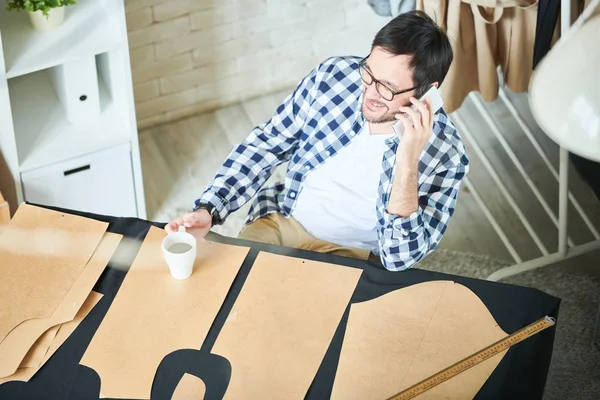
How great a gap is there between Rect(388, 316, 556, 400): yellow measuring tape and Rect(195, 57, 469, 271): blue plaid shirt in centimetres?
30

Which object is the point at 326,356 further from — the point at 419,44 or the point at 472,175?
the point at 472,175

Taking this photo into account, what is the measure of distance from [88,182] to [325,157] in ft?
2.99

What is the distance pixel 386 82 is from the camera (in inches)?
73.7

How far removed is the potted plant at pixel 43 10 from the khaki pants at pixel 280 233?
2.63 ft

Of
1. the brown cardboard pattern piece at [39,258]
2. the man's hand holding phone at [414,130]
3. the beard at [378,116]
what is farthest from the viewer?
the beard at [378,116]

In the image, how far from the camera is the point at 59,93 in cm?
264

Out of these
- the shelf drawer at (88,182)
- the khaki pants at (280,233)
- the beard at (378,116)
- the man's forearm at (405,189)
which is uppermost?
the beard at (378,116)

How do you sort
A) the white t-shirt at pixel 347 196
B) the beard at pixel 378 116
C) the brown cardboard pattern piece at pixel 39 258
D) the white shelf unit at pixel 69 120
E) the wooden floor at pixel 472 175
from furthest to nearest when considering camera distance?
the wooden floor at pixel 472 175, the white shelf unit at pixel 69 120, the white t-shirt at pixel 347 196, the beard at pixel 378 116, the brown cardboard pattern piece at pixel 39 258

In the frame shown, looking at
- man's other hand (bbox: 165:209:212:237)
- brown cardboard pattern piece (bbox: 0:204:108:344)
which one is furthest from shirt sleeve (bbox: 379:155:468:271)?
brown cardboard pattern piece (bbox: 0:204:108:344)

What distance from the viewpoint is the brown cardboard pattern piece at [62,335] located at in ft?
5.15

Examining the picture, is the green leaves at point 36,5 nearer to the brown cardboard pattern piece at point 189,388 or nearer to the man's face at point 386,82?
the man's face at point 386,82

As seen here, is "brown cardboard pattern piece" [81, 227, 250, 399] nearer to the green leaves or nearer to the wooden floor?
the green leaves

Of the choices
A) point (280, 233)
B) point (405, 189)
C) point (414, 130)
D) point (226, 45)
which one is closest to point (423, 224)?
point (405, 189)

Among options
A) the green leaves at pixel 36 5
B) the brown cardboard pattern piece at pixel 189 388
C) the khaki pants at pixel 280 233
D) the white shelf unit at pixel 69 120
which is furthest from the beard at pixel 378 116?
the green leaves at pixel 36 5
